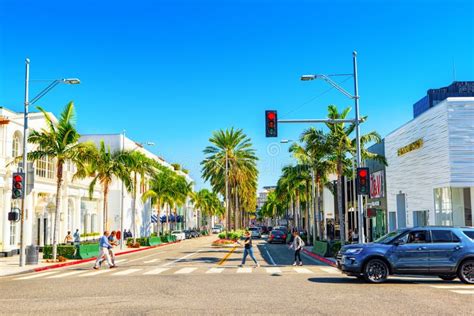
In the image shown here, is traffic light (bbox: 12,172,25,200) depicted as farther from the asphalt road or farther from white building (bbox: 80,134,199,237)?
white building (bbox: 80,134,199,237)

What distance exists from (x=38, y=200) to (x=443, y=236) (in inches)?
1248

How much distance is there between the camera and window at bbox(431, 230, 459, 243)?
16.6 meters

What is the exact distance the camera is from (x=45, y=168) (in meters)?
41.4

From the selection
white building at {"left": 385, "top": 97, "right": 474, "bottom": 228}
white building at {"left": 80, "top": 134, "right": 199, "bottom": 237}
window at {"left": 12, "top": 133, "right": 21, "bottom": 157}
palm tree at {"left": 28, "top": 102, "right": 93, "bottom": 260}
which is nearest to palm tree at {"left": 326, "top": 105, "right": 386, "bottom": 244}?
white building at {"left": 385, "top": 97, "right": 474, "bottom": 228}

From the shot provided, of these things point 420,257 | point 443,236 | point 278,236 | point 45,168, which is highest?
point 45,168

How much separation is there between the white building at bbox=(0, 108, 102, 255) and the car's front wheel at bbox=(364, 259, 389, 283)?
18.3 metres

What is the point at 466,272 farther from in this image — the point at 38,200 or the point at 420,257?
the point at 38,200

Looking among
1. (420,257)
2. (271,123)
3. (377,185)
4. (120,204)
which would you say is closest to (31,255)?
(271,123)

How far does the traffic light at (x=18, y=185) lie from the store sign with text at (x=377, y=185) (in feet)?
97.5

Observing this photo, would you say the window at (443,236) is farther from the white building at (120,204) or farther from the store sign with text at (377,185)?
the white building at (120,204)

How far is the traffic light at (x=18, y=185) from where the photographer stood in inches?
1012

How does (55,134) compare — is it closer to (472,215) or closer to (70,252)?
(70,252)

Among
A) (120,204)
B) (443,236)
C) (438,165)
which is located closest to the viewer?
(443,236)

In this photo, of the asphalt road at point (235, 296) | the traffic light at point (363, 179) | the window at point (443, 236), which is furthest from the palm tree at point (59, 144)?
the window at point (443, 236)
